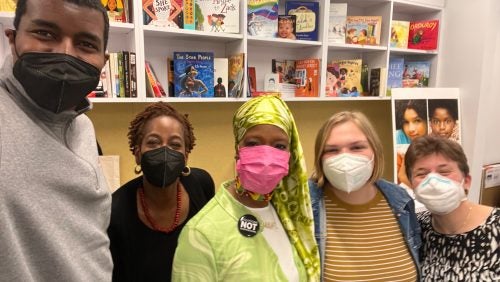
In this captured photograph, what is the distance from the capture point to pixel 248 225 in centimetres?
107

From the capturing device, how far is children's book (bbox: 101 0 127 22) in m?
1.92

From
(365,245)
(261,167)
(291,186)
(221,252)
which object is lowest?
(365,245)

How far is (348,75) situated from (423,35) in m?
0.97

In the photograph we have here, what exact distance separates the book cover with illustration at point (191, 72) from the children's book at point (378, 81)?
57.1 inches

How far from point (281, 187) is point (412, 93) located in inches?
85.0

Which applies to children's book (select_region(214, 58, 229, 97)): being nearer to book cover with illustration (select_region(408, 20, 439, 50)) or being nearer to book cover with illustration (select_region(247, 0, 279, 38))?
book cover with illustration (select_region(247, 0, 279, 38))

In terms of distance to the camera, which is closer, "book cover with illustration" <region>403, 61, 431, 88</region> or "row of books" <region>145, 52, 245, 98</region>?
"row of books" <region>145, 52, 245, 98</region>

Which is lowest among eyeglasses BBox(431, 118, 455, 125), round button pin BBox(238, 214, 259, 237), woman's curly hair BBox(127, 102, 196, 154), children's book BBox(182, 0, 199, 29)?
round button pin BBox(238, 214, 259, 237)

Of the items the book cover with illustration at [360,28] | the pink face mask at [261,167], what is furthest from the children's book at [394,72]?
the pink face mask at [261,167]

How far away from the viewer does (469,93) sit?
3086mm

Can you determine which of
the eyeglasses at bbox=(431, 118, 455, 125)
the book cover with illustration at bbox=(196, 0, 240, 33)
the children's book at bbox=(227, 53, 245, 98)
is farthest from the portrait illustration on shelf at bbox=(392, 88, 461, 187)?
the book cover with illustration at bbox=(196, 0, 240, 33)

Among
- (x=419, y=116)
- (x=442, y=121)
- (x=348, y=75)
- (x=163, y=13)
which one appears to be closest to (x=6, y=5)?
(x=163, y=13)

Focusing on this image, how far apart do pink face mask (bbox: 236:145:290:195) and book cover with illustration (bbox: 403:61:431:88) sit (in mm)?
2515

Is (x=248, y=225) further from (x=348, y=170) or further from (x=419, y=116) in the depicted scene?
(x=419, y=116)
